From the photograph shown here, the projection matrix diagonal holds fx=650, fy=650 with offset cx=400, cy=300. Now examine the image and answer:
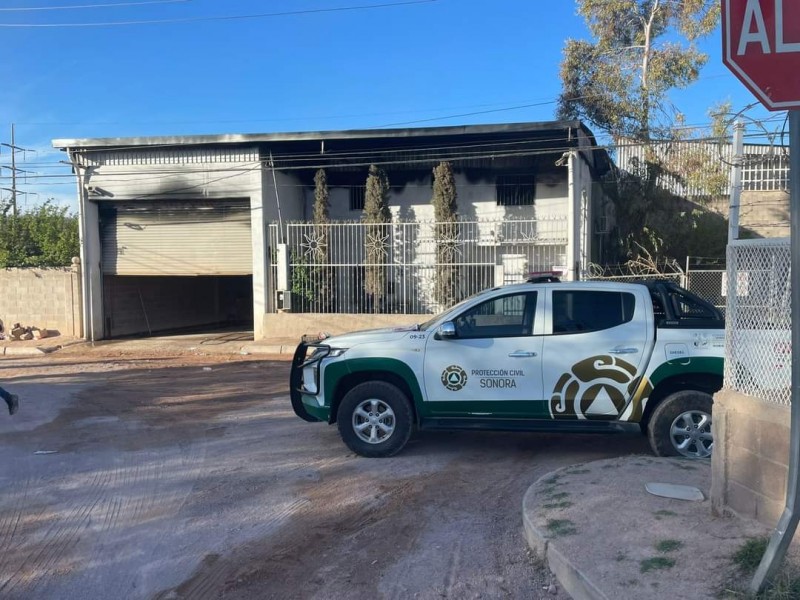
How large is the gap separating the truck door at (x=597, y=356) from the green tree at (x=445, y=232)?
36.3ft

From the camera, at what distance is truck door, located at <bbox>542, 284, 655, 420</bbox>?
21.1 ft

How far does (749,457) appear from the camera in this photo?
14.0ft

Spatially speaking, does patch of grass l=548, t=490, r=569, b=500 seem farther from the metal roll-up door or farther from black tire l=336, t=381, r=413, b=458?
the metal roll-up door

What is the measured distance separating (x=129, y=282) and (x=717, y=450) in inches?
814

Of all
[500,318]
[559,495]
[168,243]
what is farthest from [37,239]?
[559,495]

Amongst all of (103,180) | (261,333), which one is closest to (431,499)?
(261,333)

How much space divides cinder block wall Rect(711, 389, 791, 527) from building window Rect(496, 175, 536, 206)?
1580 centimetres

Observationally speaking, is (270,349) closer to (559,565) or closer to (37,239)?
(37,239)

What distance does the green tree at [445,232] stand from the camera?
18234 mm

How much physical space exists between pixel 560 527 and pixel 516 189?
1637 cm


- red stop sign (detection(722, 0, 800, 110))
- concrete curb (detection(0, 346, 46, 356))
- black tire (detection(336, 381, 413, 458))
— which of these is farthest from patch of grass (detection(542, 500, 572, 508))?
concrete curb (detection(0, 346, 46, 356))

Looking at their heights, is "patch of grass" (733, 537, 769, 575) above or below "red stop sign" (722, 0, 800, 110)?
below

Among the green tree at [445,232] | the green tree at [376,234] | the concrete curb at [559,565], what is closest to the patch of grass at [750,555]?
the concrete curb at [559,565]

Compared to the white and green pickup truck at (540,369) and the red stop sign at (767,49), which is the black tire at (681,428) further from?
the red stop sign at (767,49)
